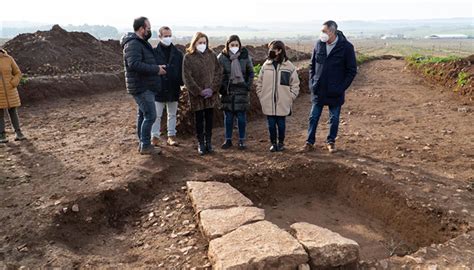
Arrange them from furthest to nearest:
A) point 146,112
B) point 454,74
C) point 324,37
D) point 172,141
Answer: point 454,74 < point 172,141 < point 146,112 < point 324,37

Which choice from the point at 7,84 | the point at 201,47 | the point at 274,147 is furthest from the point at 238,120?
the point at 7,84

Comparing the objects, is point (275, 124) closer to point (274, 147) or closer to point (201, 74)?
point (274, 147)

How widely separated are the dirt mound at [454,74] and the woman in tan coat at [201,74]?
7.62 metres

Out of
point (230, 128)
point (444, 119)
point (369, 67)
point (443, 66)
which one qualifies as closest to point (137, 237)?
point (230, 128)

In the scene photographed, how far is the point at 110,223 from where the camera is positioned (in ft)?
14.9

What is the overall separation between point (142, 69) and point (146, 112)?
2.21 feet

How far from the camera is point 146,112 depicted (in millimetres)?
5723

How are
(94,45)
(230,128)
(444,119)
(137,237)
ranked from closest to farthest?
(137,237)
(230,128)
(444,119)
(94,45)

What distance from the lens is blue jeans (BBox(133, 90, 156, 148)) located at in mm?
5648

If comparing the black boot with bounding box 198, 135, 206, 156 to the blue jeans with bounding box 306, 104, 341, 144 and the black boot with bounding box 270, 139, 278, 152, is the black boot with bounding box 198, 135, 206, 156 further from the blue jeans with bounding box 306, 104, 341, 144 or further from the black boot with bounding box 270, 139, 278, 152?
the blue jeans with bounding box 306, 104, 341, 144

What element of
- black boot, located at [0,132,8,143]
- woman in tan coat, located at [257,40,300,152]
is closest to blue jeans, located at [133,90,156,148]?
woman in tan coat, located at [257,40,300,152]

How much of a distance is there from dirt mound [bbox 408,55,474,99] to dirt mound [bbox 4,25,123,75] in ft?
38.0

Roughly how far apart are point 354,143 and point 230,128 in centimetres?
216

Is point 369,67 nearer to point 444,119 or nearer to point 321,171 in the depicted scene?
point 444,119
